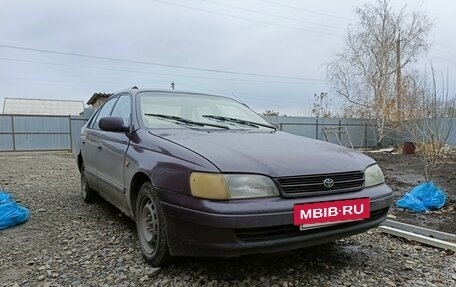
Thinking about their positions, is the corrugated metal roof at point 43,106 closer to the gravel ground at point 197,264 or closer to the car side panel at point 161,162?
the gravel ground at point 197,264

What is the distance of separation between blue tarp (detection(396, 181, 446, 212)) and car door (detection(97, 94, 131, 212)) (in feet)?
12.1

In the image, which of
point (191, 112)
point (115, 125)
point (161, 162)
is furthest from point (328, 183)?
point (115, 125)

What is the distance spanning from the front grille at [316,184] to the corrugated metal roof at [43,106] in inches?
1382

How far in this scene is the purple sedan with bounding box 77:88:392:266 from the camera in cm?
204

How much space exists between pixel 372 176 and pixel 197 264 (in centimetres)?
140

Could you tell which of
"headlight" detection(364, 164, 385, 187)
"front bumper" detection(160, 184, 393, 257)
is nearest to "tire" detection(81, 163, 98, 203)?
"front bumper" detection(160, 184, 393, 257)

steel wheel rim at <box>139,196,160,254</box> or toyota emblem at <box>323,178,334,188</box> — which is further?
steel wheel rim at <box>139,196,160,254</box>

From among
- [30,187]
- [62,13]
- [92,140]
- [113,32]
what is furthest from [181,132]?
[113,32]

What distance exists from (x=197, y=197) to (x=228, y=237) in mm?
287

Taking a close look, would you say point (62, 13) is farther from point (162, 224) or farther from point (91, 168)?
point (162, 224)

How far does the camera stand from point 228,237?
201cm

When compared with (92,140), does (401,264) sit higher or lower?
lower

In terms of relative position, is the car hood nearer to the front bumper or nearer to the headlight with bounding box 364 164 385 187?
the headlight with bounding box 364 164 385 187

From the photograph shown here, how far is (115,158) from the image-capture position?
3248 millimetres
